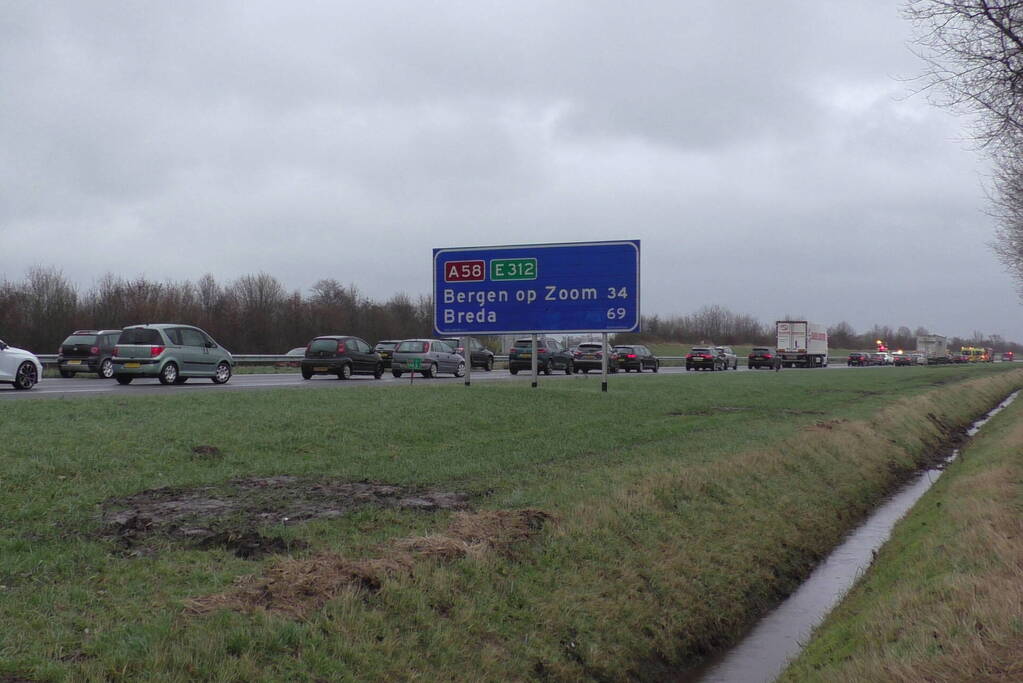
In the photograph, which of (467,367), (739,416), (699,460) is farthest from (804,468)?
(467,367)

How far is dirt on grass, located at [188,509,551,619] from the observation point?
6262mm

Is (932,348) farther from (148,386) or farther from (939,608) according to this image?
(939,608)

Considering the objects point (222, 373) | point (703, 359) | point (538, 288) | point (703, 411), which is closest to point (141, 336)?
point (222, 373)

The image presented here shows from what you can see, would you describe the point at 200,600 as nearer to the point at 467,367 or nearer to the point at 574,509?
the point at 574,509

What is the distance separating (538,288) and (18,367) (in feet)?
42.3

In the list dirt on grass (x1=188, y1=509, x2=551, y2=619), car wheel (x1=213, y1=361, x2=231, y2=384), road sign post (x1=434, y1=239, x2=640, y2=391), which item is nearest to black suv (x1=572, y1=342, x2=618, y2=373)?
car wheel (x1=213, y1=361, x2=231, y2=384)

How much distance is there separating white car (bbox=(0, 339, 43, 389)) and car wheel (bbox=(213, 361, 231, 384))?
4997mm

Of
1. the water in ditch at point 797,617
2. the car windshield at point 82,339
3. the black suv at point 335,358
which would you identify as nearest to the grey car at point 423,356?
the black suv at point 335,358

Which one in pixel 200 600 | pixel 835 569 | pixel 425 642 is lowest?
pixel 835 569

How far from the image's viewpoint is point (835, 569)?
12.3 metres

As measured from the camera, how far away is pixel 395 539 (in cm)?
827

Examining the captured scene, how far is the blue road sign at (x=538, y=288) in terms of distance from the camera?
76.8 feet

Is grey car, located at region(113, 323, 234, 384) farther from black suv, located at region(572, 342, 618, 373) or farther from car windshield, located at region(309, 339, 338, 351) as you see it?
black suv, located at region(572, 342, 618, 373)

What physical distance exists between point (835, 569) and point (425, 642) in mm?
7562
